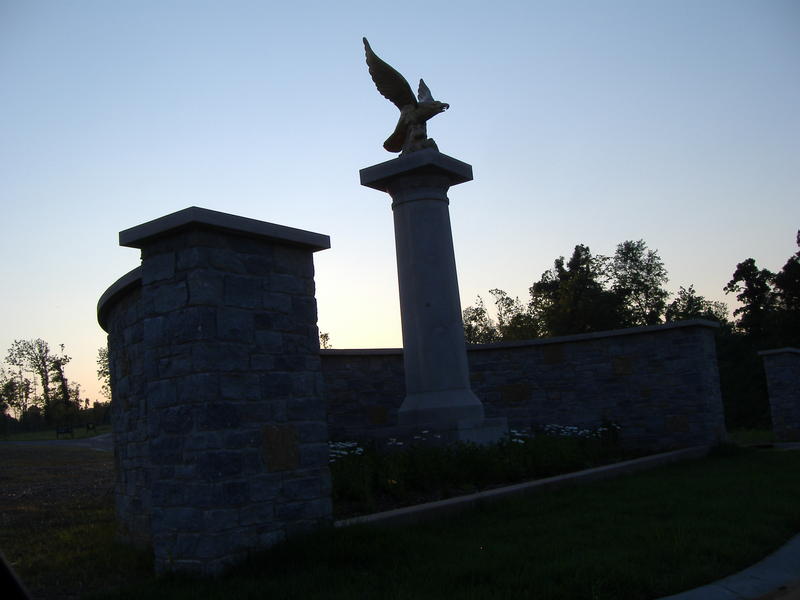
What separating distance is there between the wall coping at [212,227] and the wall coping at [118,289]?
0.37 metres

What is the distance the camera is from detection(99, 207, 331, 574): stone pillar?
516 cm

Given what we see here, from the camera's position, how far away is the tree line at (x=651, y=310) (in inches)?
1136

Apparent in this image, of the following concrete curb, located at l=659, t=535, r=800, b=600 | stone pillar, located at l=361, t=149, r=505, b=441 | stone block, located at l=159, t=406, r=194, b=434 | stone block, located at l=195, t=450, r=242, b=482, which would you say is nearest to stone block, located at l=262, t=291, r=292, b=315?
stone block, located at l=159, t=406, r=194, b=434

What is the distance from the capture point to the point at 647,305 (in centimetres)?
5147

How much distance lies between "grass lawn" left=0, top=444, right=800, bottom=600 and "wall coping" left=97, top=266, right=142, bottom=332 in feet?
7.56

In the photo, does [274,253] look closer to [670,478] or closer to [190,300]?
[190,300]

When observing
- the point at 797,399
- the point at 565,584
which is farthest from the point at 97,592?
the point at 797,399

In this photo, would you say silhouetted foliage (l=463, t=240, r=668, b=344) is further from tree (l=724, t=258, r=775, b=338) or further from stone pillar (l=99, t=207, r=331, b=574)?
stone pillar (l=99, t=207, r=331, b=574)

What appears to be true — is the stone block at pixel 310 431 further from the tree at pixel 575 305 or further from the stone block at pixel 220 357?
the tree at pixel 575 305

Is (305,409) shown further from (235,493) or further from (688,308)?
(688,308)

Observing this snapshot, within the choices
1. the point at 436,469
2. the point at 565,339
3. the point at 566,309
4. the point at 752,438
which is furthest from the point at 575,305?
the point at 436,469

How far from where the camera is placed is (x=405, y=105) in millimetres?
11805

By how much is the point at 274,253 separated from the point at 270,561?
235 centimetres

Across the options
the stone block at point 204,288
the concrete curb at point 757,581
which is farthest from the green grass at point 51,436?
the concrete curb at point 757,581
